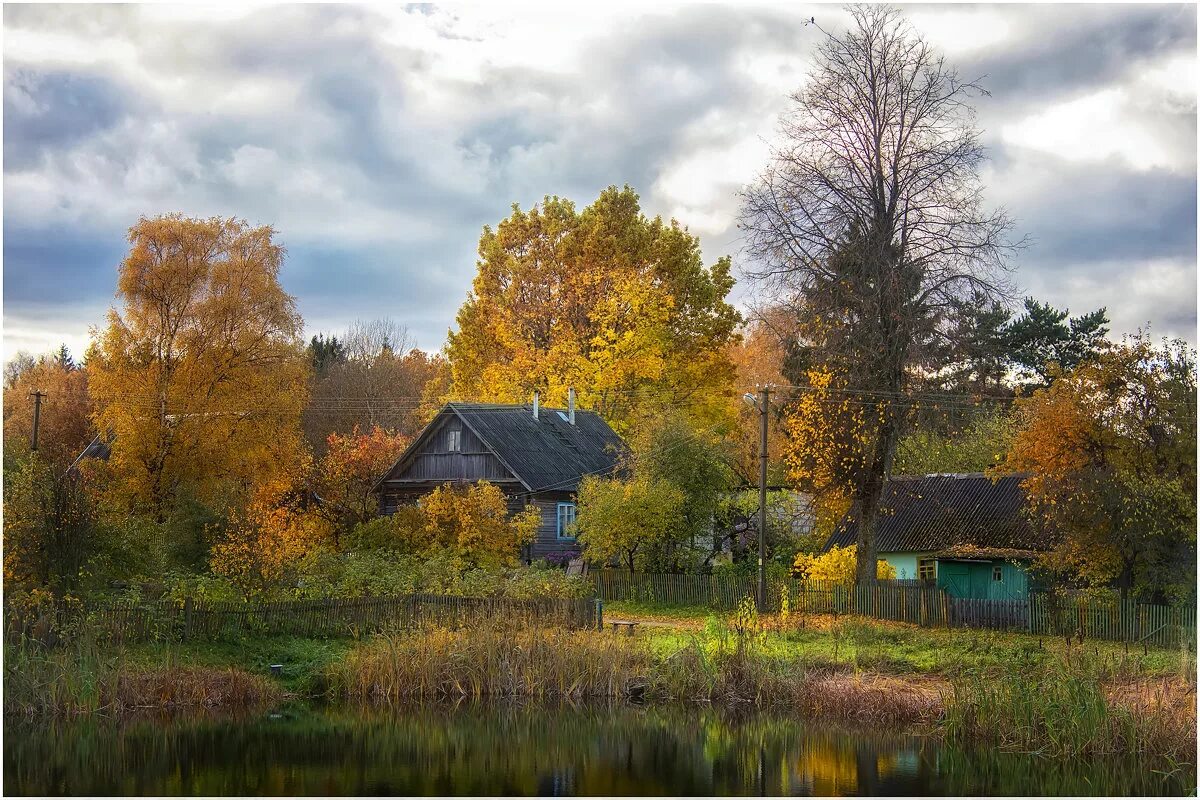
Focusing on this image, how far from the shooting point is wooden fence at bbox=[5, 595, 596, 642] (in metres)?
21.5

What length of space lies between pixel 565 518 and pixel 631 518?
7.90 m

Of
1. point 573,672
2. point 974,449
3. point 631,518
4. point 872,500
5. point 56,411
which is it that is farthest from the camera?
point 56,411

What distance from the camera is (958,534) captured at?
3381cm

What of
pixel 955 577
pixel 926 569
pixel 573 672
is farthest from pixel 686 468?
pixel 573 672

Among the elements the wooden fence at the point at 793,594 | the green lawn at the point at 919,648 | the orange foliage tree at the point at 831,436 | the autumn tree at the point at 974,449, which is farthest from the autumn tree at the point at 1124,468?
the autumn tree at the point at 974,449

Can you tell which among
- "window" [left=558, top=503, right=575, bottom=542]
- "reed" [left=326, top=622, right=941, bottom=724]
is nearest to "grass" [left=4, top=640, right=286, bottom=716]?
"reed" [left=326, top=622, right=941, bottom=724]

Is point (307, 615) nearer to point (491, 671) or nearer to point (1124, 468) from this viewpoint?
point (491, 671)

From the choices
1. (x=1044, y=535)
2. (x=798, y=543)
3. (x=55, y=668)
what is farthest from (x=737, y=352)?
(x=55, y=668)

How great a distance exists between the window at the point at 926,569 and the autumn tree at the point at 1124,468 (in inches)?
288

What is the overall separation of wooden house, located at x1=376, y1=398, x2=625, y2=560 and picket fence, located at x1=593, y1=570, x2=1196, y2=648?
241 inches

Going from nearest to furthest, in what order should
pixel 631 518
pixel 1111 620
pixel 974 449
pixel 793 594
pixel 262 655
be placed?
pixel 262 655, pixel 1111 620, pixel 793 594, pixel 631 518, pixel 974 449

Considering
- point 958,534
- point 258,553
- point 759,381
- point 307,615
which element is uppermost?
point 759,381

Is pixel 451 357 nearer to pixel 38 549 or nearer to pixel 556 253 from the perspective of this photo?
pixel 556 253

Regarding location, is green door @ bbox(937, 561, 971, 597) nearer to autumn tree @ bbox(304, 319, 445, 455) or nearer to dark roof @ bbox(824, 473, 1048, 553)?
dark roof @ bbox(824, 473, 1048, 553)
